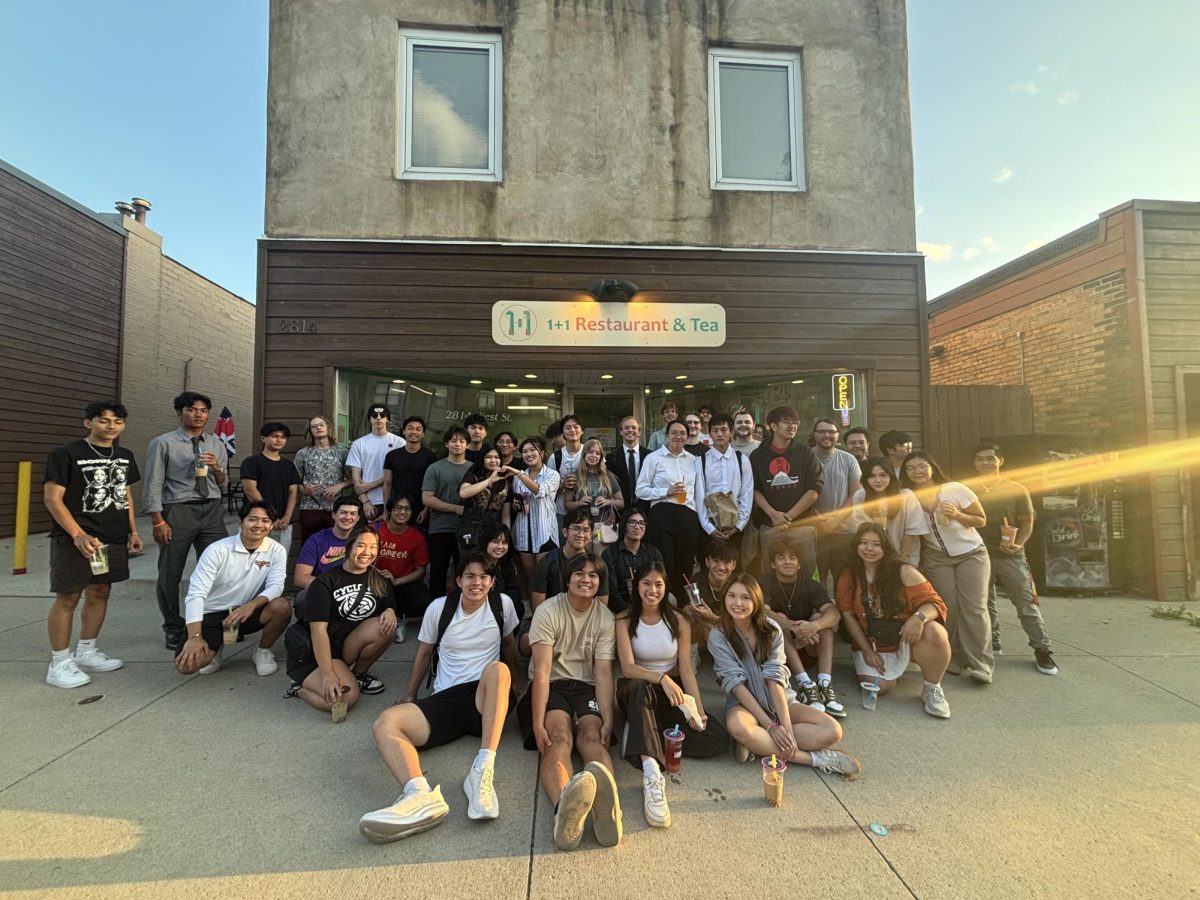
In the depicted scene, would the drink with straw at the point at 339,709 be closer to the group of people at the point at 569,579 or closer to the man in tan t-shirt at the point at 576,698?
the group of people at the point at 569,579

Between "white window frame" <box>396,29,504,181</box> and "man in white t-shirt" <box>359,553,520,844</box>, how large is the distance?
4913 millimetres

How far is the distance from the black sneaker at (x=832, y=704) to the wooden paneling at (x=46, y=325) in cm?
1153

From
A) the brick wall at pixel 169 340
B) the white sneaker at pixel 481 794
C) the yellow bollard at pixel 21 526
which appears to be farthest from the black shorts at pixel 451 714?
the brick wall at pixel 169 340

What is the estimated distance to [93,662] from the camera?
4027 mm

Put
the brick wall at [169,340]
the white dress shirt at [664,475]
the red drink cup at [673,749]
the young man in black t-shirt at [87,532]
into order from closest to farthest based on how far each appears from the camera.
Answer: the red drink cup at [673,749] < the young man in black t-shirt at [87,532] < the white dress shirt at [664,475] < the brick wall at [169,340]

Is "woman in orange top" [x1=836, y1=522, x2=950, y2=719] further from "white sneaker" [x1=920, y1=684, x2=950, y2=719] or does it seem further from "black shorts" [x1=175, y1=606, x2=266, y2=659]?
"black shorts" [x1=175, y1=606, x2=266, y2=659]

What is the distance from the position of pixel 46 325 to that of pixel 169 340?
295cm

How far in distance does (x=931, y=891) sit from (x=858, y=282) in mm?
6196

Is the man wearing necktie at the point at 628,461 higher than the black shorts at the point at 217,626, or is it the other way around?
the man wearing necktie at the point at 628,461

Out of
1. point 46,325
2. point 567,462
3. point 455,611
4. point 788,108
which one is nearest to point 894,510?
point 567,462

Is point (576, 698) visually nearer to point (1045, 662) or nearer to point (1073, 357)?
point (1045, 662)

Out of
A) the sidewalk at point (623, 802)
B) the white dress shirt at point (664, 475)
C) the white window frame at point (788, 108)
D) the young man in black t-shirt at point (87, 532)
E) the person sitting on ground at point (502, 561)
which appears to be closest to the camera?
the sidewalk at point (623, 802)

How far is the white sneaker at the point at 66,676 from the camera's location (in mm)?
3768

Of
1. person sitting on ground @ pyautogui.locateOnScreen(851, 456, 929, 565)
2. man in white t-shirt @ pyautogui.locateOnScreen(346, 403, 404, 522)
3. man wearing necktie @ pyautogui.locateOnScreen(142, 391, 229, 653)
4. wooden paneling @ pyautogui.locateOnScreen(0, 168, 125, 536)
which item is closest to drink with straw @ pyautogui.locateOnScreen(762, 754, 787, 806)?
person sitting on ground @ pyautogui.locateOnScreen(851, 456, 929, 565)
